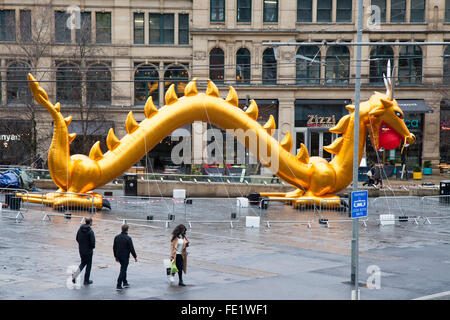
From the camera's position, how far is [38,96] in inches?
940

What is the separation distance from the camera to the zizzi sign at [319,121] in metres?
47.0

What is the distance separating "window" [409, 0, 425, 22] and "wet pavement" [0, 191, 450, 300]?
24.7m

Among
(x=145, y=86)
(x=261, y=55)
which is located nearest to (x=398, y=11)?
(x=261, y=55)

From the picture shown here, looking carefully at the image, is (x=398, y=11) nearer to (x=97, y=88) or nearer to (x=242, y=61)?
(x=242, y=61)

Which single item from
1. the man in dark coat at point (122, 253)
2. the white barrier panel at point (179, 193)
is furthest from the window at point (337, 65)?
the man in dark coat at point (122, 253)

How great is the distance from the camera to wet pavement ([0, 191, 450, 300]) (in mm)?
13656

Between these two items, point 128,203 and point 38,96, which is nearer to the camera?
point 38,96

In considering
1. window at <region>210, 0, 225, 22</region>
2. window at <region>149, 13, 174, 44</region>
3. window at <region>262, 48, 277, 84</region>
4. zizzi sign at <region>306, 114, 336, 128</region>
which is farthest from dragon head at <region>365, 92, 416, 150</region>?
window at <region>149, 13, 174, 44</region>

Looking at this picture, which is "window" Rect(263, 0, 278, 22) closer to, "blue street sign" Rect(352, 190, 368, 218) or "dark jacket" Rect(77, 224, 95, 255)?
"blue street sign" Rect(352, 190, 368, 218)

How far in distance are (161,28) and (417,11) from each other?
18.2 m

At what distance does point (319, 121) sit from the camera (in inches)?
1859
